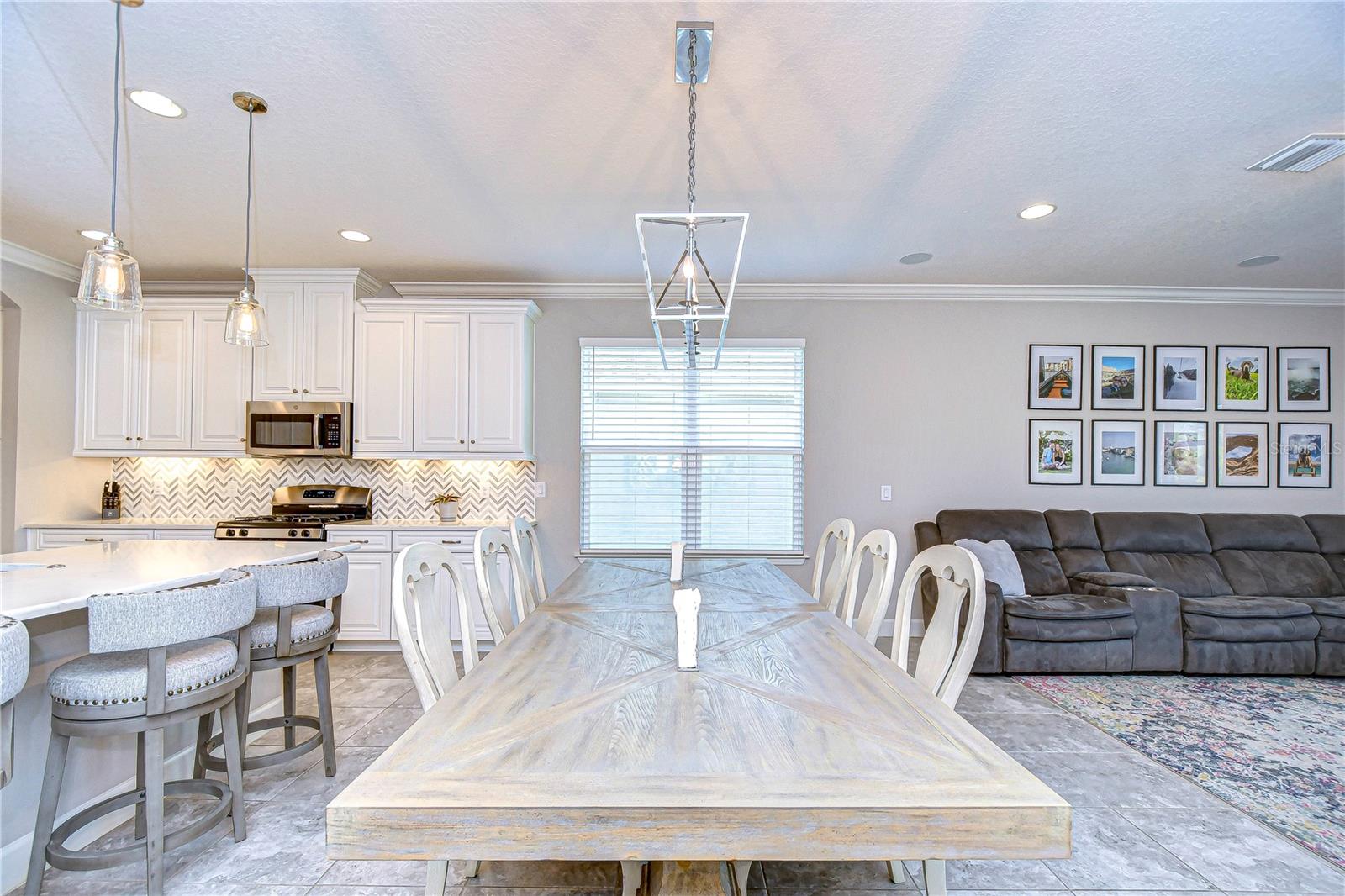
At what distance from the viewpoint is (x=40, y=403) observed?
436 cm

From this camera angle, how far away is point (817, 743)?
3.83 feet

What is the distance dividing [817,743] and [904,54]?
7.01ft

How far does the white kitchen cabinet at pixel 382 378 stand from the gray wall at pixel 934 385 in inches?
36.9

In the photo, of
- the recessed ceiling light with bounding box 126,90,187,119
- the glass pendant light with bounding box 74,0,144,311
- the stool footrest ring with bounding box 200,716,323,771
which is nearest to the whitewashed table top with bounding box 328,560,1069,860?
the stool footrest ring with bounding box 200,716,323,771

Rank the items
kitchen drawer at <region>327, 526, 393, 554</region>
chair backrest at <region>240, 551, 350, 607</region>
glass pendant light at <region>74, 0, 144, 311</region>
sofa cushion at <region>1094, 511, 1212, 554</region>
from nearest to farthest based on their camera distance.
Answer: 1. glass pendant light at <region>74, 0, 144, 311</region>
2. chair backrest at <region>240, 551, 350, 607</region>
3. kitchen drawer at <region>327, 526, 393, 554</region>
4. sofa cushion at <region>1094, 511, 1212, 554</region>

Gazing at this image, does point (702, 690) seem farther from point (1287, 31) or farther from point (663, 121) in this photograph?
point (1287, 31)

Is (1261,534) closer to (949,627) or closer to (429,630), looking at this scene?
(949,627)

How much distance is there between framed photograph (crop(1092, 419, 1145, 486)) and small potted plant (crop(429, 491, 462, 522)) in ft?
15.9

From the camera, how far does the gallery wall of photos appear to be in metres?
4.95

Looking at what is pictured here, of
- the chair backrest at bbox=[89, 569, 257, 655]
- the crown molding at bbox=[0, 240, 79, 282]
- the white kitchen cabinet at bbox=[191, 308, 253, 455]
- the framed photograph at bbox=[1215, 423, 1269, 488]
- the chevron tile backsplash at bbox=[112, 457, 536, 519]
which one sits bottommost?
the chair backrest at bbox=[89, 569, 257, 655]

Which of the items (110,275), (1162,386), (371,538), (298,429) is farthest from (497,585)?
(1162,386)

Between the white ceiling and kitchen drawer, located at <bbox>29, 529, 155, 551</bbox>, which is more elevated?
the white ceiling

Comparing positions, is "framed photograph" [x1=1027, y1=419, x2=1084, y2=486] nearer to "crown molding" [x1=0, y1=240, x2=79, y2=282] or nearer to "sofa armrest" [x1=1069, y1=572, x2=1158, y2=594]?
"sofa armrest" [x1=1069, y1=572, x2=1158, y2=594]

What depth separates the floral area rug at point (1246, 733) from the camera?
2.42 meters
